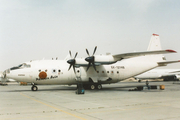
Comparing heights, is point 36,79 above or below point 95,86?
above

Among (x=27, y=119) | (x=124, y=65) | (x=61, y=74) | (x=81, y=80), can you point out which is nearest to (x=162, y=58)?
(x=124, y=65)

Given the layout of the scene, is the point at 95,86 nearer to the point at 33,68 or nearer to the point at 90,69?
the point at 90,69

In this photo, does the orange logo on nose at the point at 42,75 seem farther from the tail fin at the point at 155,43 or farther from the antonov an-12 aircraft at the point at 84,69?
the tail fin at the point at 155,43

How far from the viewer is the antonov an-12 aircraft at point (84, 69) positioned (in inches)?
944

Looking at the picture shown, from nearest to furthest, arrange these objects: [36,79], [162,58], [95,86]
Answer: [36,79] → [95,86] → [162,58]

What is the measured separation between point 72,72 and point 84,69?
1930 millimetres

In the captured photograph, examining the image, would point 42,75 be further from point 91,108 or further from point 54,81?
point 91,108

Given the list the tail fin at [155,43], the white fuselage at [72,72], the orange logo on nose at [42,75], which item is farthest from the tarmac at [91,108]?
the tail fin at [155,43]

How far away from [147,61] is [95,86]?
994 cm

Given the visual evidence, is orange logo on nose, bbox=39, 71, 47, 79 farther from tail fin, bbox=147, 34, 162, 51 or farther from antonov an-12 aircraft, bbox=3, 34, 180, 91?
tail fin, bbox=147, 34, 162, 51

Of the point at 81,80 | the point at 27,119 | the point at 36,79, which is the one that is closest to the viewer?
the point at 27,119

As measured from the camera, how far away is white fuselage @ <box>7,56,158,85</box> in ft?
79.8

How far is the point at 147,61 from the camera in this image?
29.4 meters

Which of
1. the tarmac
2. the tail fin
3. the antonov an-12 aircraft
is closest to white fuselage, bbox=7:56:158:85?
the antonov an-12 aircraft
